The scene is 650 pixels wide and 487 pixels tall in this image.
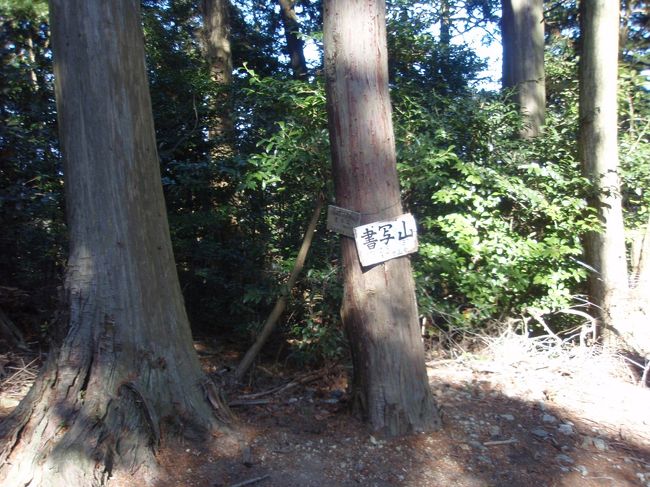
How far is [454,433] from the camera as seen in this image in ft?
13.9

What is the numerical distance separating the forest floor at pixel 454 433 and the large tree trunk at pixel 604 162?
1087 mm

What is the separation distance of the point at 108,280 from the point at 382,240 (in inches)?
76.0

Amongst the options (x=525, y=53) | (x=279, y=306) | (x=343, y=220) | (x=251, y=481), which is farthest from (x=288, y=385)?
(x=525, y=53)

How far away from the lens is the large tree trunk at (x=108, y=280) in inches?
143

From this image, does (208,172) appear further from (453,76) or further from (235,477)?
(453,76)

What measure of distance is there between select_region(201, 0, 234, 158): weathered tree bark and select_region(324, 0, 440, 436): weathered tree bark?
3.17 meters

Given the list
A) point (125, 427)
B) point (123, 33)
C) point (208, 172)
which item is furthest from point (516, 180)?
point (125, 427)

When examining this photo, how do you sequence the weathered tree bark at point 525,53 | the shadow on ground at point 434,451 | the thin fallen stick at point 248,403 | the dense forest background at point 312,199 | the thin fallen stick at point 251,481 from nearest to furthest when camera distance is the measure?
1. the thin fallen stick at point 251,481
2. the shadow on ground at point 434,451
3. the thin fallen stick at point 248,403
4. the dense forest background at point 312,199
5. the weathered tree bark at point 525,53

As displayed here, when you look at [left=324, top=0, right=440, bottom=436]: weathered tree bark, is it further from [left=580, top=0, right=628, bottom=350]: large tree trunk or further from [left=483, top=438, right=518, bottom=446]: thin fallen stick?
[left=580, top=0, right=628, bottom=350]: large tree trunk

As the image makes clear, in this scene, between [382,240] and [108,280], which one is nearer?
[108,280]

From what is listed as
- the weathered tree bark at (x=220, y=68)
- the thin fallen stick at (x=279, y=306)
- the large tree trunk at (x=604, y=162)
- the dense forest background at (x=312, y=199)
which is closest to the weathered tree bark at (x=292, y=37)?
the weathered tree bark at (x=220, y=68)

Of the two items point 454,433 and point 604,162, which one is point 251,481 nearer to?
point 454,433

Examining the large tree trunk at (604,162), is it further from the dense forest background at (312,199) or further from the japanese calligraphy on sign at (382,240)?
the japanese calligraphy on sign at (382,240)

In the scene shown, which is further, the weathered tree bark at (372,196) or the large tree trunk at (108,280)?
the weathered tree bark at (372,196)
